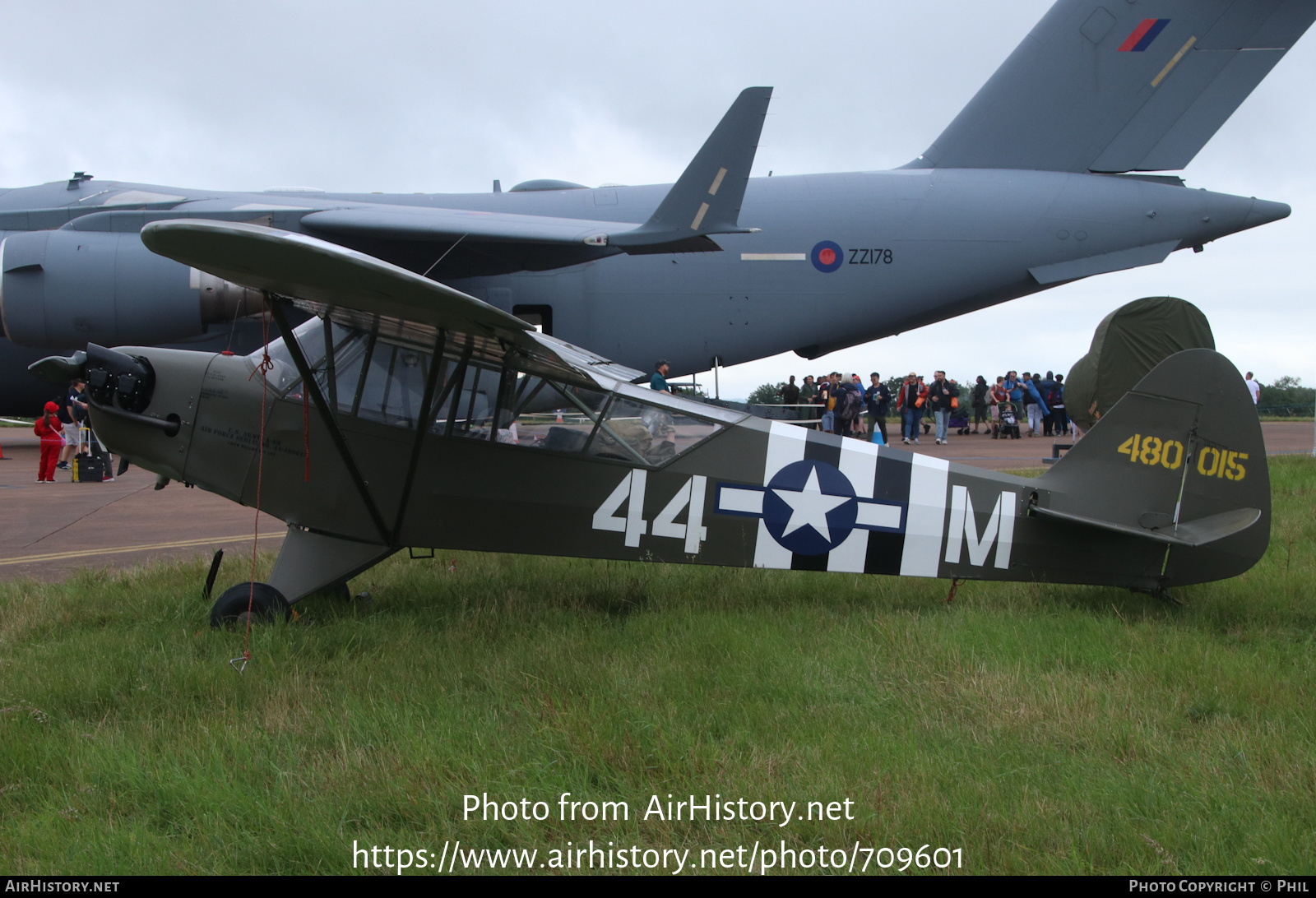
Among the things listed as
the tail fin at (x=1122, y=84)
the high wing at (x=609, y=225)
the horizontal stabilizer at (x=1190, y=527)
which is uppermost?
the tail fin at (x=1122, y=84)

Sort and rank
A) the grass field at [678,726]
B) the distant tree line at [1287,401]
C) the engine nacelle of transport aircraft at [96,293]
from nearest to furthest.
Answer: the grass field at [678,726] → the engine nacelle of transport aircraft at [96,293] → the distant tree line at [1287,401]

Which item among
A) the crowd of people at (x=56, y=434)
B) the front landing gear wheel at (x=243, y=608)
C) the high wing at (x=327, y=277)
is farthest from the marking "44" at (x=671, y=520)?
the crowd of people at (x=56, y=434)

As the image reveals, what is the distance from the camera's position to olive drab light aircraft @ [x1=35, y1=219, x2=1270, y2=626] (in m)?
5.35

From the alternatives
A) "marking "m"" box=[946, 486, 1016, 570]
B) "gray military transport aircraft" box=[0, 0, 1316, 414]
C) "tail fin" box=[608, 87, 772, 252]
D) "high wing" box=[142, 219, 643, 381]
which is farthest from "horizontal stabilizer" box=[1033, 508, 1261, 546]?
"gray military transport aircraft" box=[0, 0, 1316, 414]

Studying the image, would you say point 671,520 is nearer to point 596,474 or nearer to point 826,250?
point 596,474

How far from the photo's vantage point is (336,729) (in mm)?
3734

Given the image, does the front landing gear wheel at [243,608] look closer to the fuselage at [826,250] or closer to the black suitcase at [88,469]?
the fuselage at [826,250]

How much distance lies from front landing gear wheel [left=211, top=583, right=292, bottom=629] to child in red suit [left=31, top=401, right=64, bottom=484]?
11121 mm

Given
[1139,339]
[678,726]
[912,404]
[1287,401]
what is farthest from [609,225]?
[1287,401]

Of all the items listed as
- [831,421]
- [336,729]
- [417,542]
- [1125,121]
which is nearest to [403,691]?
[336,729]

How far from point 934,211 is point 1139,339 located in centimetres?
347

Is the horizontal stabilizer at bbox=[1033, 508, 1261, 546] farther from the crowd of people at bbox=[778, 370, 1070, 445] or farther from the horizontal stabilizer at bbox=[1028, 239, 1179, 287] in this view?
the crowd of people at bbox=[778, 370, 1070, 445]

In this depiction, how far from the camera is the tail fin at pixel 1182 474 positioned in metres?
5.16

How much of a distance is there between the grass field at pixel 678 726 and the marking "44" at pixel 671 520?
0.53 metres
